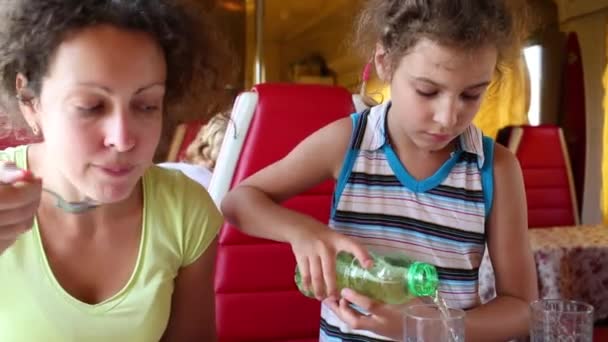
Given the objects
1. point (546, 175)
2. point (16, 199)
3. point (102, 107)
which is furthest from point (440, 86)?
point (546, 175)

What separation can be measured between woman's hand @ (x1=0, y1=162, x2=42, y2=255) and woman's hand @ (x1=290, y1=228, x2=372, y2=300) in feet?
1.02

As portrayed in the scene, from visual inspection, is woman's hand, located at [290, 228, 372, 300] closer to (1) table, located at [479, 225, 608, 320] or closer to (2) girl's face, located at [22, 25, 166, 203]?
(2) girl's face, located at [22, 25, 166, 203]

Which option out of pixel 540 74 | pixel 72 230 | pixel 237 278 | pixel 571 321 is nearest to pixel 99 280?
pixel 72 230

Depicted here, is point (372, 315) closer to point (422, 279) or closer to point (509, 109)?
point (422, 279)

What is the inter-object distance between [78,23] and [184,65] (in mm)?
172

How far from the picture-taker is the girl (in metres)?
0.89

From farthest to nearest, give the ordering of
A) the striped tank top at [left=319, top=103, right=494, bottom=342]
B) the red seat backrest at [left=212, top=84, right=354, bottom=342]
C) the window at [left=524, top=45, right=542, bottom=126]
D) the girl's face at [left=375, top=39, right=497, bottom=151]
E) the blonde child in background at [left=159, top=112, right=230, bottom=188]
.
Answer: the window at [left=524, top=45, right=542, bottom=126], the blonde child in background at [left=159, top=112, right=230, bottom=188], the red seat backrest at [left=212, top=84, right=354, bottom=342], the striped tank top at [left=319, top=103, right=494, bottom=342], the girl's face at [left=375, top=39, right=497, bottom=151]

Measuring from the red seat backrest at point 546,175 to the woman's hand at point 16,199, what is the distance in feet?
8.36

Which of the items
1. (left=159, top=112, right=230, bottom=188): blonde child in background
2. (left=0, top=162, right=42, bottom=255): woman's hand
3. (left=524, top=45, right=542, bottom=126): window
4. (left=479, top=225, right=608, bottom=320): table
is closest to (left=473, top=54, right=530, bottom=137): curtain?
(left=524, top=45, right=542, bottom=126): window

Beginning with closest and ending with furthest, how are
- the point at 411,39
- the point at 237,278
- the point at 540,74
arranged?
the point at 411,39 < the point at 237,278 < the point at 540,74

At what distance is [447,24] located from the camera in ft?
2.99

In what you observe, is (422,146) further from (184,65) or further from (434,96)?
(184,65)

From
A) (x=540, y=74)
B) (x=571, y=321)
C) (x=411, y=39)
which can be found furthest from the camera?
(x=540, y=74)

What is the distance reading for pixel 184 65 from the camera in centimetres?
89
